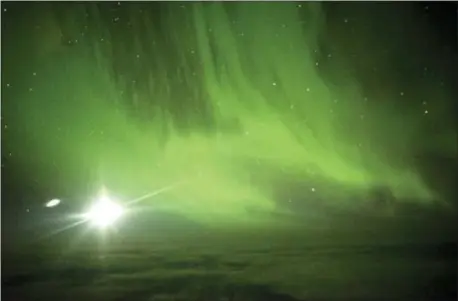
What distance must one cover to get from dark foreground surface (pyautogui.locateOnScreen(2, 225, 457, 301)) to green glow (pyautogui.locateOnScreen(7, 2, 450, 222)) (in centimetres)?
11

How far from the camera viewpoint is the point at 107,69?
192 centimetres

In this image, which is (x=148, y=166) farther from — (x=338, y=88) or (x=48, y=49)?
(x=338, y=88)

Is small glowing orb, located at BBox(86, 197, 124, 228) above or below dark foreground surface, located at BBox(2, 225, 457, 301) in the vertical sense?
above

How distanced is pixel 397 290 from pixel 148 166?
0.77m

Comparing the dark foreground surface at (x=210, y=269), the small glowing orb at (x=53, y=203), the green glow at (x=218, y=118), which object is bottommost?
the dark foreground surface at (x=210, y=269)

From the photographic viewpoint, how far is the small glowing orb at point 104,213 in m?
1.90

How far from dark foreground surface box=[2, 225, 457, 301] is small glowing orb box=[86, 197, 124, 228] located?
0.13 feet

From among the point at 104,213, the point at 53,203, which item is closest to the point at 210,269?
the point at 104,213

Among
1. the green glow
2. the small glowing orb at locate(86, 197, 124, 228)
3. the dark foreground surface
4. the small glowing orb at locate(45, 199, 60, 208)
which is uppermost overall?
the green glow

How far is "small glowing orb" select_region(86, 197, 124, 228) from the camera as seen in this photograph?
190 cm

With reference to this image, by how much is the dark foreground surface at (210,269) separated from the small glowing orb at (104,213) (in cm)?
4

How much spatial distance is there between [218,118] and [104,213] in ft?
1.32

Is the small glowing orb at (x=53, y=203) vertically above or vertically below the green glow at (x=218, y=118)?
below

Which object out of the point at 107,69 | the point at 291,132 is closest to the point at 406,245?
the point at 291,132
